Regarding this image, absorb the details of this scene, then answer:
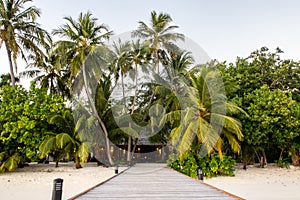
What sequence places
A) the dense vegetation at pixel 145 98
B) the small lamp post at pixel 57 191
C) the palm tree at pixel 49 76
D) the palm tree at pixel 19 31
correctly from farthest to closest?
the palm tree at pixel 49 76 → the palm tree at pixel 19 31 → the dense vegetation at pixel 145 98 → the small lamp post at pixel 57 191

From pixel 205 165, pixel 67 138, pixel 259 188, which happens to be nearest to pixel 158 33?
pixel 67 138

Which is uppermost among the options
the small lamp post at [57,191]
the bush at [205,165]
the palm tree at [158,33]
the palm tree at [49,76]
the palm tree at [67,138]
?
the palm tree at [158,33]

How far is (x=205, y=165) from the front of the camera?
9.69 metres

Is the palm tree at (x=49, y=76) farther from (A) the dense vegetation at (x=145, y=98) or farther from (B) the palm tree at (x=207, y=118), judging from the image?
(B) the palm tree at (x=207, y=118)

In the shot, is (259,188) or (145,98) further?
(145,98)

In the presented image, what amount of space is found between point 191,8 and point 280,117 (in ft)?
20.4

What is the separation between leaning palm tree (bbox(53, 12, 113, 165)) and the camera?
39.2 ft

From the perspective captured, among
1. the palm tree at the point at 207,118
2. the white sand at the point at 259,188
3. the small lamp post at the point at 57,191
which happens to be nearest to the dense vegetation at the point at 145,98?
the palm tree at the point at 207,118

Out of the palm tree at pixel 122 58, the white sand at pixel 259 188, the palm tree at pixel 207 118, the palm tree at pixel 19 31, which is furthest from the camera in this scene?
the palm tree at pixel 122 58

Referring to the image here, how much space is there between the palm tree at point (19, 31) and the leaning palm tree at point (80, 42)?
0.96 meters

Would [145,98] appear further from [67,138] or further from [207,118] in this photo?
[207,118]

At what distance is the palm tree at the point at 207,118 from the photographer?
839 cm

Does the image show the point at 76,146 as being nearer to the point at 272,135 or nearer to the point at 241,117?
the point at 241,117

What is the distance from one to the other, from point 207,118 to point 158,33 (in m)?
7.38
